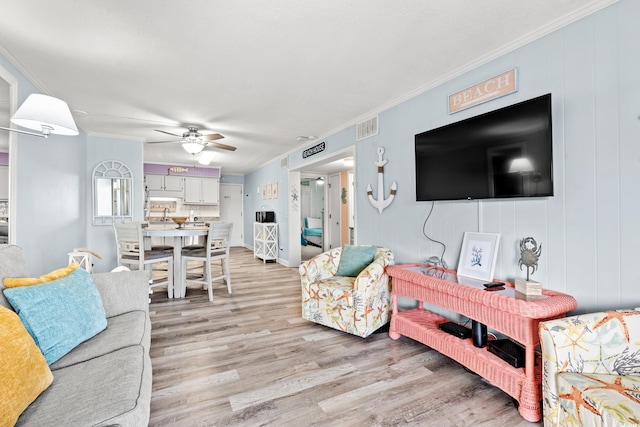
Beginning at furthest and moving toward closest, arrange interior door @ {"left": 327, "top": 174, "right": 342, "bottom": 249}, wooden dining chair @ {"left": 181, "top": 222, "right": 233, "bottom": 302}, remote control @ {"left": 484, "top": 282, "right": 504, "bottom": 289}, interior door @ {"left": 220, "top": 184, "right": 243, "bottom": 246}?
interior door @ {"left": 220, "top": 184, "right": 243, "bottom": 246}, interior door @ {"left": 327, "top": 174, "right": 342, "bottom": 249}, wooden dining chair @ {"left": 181, "top": 222, "right": 233, "bottom": 302}, remote control @ {"left": 484, "top": 282, "right": 504, "bottom": 289}

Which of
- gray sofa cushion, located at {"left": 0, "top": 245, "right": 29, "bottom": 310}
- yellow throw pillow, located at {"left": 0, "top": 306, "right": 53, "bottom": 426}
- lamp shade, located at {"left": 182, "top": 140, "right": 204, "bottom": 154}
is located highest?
lamp shade, located at {"left": 182, "top": 140, "right": 204, "bottom": 154}

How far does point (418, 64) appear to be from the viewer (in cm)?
244

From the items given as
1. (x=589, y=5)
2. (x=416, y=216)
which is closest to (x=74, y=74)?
(x=416, y=216)

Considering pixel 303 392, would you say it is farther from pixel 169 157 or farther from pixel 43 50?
pixel 169 157

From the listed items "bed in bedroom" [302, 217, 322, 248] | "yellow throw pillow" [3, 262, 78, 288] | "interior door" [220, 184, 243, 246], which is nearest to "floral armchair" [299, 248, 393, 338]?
"yellow throw pillow" [3, 262, 78, 288]

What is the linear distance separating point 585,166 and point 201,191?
7848mm

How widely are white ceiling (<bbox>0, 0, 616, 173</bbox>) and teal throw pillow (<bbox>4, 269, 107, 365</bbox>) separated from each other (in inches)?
64.4

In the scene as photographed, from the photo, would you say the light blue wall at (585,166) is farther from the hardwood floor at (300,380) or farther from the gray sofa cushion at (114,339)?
the gray sofa cushion at (114,339)

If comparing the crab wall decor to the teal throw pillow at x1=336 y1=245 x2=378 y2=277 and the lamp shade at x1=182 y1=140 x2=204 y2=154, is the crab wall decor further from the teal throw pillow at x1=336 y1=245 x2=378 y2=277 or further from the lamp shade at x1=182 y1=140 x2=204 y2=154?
the lamp shade at x1=182 y1=140 x2=204 y2=154

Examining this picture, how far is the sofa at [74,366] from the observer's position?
3.15 ft

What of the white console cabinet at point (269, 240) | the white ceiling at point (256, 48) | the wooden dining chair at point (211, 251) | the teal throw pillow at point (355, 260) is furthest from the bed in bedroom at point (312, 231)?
the white ceiling at point (256, 48)

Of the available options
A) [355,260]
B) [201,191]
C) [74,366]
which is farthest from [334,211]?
[74,366]

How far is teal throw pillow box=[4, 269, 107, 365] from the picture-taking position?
51.4 inches

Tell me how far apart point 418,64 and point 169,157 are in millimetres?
5989
